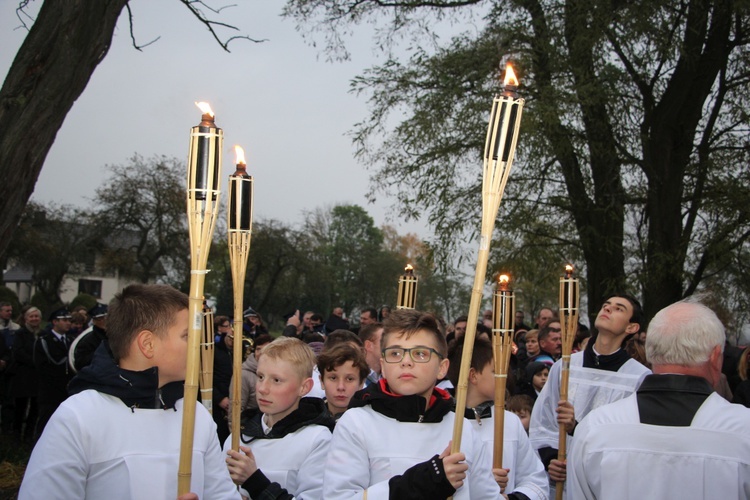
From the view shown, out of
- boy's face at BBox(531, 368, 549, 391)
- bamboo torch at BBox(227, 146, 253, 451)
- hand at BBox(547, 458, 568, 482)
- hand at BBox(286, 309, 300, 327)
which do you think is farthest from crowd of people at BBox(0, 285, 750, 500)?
hand at BBox(286, 309, 300, 327)

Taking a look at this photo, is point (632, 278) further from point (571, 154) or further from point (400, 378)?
point (400, 378)

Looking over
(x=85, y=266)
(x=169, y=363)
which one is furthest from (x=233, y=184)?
(x=85, y=266)

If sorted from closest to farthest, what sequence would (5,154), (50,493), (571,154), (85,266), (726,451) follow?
(50,493) → (726,451) → (5,154) → (571,154) → (85,266)

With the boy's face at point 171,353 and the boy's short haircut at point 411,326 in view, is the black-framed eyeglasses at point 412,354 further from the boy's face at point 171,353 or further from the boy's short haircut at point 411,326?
the boy's face at point 171,353

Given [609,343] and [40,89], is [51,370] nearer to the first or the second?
[40,89]

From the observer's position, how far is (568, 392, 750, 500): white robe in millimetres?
3303

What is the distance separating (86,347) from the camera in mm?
9133

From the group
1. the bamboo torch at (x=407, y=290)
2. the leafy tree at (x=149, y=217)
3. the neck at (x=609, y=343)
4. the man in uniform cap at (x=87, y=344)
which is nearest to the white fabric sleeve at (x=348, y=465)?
the bamboo torch at (x=407, y=290)

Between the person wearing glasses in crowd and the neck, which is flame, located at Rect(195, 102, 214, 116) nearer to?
the neck

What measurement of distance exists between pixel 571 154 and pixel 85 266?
44305 millimetres

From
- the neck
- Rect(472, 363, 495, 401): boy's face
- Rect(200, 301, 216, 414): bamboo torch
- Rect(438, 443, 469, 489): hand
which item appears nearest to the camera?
Rect(438, 443, 469, 489): hand

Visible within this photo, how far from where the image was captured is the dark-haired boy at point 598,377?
6.09 m

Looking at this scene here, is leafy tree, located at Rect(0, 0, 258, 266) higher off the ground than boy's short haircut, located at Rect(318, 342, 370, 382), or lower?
higher

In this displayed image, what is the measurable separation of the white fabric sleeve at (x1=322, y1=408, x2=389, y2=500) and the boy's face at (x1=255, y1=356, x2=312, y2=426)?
1.10m
